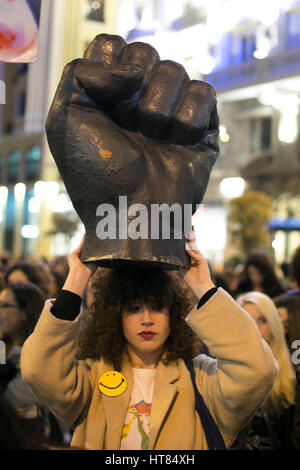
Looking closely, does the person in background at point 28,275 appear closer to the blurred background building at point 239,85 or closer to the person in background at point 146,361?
the person in background at point 146,361

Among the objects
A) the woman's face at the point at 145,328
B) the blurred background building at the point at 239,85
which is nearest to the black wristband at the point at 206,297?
the woman's face at the point at 145,328

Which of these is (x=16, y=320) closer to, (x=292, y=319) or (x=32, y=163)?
(x=292, y=319)

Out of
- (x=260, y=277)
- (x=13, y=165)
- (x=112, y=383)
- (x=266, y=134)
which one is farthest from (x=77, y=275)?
(x=13, y=165)

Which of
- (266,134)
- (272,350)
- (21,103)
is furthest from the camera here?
(21,103)

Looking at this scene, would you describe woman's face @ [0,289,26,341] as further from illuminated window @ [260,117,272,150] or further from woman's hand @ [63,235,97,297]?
illuminated window @ [260,117,272,150]

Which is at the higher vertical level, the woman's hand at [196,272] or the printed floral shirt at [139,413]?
the woman's hand at [196,272]

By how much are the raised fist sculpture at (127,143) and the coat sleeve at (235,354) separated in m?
0.22

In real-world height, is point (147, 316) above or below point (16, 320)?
above

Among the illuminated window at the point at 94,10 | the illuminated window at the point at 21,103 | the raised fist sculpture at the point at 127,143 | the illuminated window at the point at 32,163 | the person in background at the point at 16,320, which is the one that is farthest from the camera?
the illuminated window at the point at 21,103

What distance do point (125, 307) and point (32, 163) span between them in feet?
128

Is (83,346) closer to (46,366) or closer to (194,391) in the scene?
(46,366)

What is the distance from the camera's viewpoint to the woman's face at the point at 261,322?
3375 mm

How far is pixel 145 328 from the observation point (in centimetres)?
227

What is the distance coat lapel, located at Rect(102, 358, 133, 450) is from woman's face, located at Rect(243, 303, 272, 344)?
136 centimetres
